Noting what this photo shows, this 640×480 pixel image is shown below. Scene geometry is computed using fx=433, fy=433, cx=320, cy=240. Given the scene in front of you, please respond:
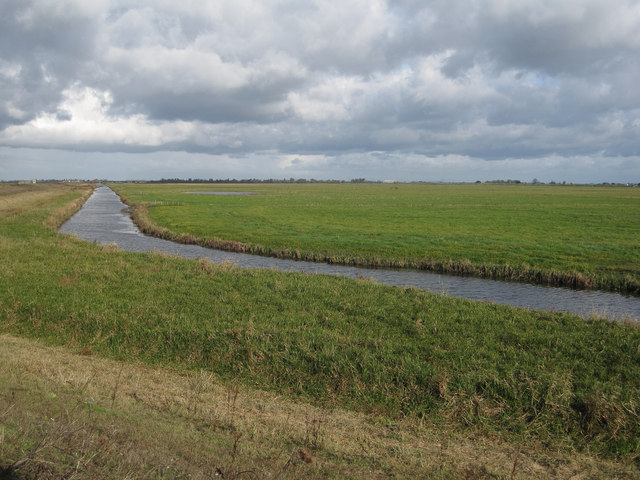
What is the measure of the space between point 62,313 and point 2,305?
2643 millimetres

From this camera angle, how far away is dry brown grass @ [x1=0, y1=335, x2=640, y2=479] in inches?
234

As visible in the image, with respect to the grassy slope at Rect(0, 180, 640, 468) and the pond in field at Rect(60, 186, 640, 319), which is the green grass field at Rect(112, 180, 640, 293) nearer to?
the pond in field at Rect(60, 186, 640, 319)

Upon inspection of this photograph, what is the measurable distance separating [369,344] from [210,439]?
5.84 meters

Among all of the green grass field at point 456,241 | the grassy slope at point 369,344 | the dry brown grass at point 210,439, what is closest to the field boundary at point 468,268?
the green grass field at point 456,241

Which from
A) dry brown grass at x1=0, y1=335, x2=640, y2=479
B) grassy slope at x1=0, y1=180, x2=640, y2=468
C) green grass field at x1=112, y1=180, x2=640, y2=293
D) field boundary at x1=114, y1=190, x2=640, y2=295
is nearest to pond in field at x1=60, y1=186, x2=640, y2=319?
field boundary at x1=114, y1=190, x2=640, y2=295

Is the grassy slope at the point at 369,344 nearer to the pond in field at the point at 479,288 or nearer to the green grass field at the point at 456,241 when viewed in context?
the pond in field at the point at 479,288

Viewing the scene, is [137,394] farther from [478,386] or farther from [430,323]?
[430,323]

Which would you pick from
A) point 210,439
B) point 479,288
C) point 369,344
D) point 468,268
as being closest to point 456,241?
point 468,268

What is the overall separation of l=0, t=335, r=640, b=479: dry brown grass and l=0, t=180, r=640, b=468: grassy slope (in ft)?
2.52

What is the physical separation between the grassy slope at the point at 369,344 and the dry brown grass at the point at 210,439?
2.52 feet

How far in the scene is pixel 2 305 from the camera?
49.9 ft

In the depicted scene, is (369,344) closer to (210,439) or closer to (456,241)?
(210,439)

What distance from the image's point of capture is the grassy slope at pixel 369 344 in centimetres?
917

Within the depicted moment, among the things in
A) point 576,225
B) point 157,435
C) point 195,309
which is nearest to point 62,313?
point 195,309
